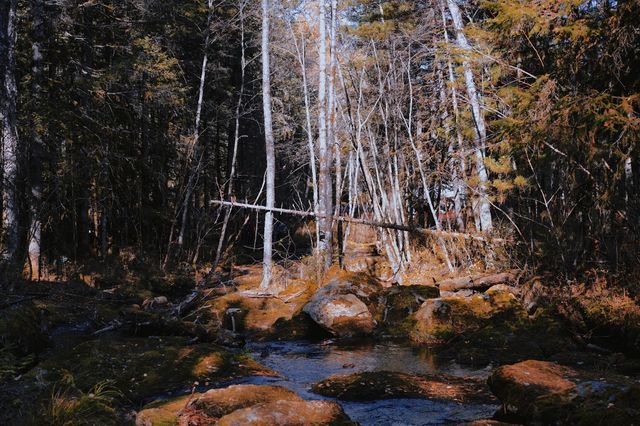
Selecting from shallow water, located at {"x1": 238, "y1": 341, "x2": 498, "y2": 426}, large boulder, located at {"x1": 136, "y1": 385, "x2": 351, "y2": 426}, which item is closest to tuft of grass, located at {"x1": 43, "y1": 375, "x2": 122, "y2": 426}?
large boulder, located at {"x1": 136, "y1": 385, "x2": 351, "y2": 426}

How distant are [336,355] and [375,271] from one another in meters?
8.74

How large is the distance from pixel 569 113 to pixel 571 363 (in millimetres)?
4094

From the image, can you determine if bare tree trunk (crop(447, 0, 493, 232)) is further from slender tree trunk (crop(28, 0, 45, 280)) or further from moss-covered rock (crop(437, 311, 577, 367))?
slender tree trunk (crop(28, 0, 45, 280))

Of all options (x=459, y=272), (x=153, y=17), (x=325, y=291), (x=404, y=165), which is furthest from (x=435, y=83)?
(x=153, y=17)

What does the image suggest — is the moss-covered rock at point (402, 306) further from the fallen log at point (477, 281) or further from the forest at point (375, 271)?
the fallen log at point (477, 281)

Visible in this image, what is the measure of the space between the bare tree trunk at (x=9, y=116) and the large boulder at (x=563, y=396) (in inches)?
355

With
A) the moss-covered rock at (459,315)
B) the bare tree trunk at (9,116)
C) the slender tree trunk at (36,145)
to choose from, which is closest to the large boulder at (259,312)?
the moss-covered rock at (459,315)

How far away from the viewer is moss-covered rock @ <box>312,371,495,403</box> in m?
6.30

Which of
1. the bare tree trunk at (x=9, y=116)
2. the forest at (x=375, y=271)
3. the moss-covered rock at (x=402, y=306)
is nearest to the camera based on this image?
the forest at (x=375, y=271)

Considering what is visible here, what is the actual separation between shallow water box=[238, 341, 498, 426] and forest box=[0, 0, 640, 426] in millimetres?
45

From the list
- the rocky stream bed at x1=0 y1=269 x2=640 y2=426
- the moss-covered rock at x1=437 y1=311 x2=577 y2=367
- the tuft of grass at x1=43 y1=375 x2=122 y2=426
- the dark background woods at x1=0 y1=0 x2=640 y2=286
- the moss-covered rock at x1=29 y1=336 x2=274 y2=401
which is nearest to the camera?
the tuft of grass at x1=43 y1=375 x2=122 y2=426

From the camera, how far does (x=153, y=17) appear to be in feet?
62.3

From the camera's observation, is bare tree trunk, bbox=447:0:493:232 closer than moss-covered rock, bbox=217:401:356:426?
No

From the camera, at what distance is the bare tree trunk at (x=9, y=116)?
10039 millimetres
